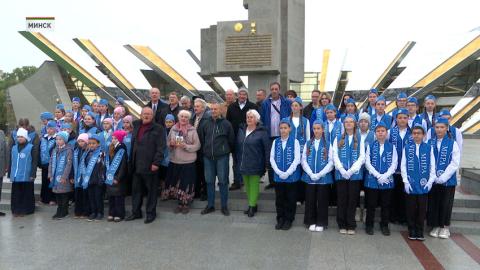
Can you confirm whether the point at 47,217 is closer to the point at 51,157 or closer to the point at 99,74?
the point at 51,157

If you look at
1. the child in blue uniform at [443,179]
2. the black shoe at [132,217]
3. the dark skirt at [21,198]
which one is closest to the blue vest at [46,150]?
the dark skirt at [21,198]

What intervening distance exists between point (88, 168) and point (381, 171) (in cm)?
385

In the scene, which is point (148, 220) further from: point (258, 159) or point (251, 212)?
point (258, 159)

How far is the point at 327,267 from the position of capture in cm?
347

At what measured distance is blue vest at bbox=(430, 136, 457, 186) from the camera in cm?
432

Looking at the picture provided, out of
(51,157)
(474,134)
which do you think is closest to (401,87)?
(474,134)

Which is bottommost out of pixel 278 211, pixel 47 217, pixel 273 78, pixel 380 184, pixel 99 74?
pixel 47 217

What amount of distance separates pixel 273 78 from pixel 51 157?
4460 mm

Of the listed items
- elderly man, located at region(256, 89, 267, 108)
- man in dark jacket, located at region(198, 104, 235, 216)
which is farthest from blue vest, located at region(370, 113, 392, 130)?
man in dark jacket, located at region(198, 104, 235, 216)

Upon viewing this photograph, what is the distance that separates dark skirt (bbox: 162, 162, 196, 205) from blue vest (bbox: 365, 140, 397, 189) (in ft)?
7.63

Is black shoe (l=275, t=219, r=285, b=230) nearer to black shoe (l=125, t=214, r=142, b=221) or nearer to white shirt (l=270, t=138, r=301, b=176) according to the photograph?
white shirt (l=270, t=138, r=301, b=176)

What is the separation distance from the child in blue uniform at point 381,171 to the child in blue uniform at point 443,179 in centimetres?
49

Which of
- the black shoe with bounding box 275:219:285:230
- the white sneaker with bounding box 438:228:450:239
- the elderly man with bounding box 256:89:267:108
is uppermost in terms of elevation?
the elderly man with bounding box 256:89:267:108

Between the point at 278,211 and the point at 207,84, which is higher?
the point at 207,84
